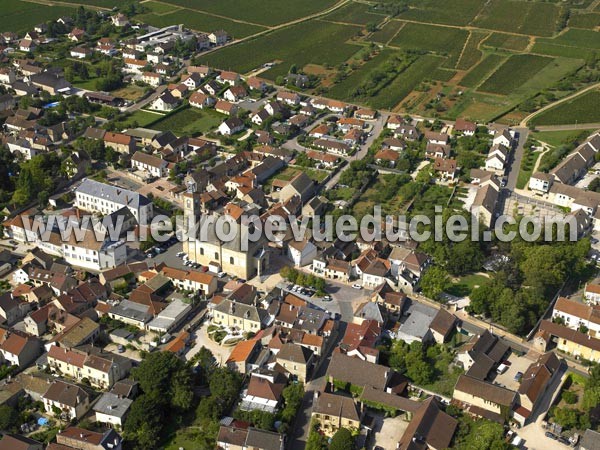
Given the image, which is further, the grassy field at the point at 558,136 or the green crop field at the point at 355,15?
the green crop field at the point at 355,15

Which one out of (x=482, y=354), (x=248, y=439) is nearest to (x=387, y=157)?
(x=482, y=354)

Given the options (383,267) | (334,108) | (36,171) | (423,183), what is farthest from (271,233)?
(334,108)

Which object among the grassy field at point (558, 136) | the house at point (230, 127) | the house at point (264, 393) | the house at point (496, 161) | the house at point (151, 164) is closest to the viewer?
the house at point (264, 393)

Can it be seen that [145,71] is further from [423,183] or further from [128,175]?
[423,183]

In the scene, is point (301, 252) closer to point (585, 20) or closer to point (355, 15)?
point (355, 15)

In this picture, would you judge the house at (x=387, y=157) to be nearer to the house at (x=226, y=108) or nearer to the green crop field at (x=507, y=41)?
the house at (x=226, y=108)

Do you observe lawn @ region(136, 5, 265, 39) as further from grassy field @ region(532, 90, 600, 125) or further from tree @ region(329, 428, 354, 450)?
tree @ region(329, 428, 354, 450)

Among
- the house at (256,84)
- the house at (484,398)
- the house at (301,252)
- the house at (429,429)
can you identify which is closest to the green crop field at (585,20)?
the house at (256,84)
